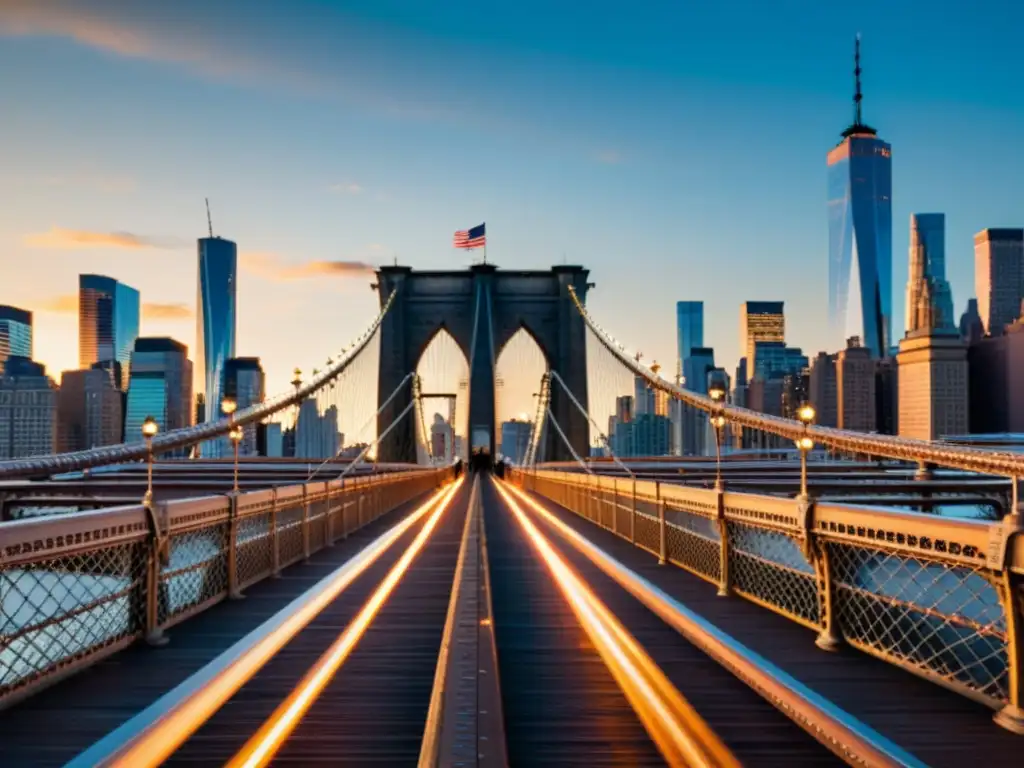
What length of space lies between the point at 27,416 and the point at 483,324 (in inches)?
4752

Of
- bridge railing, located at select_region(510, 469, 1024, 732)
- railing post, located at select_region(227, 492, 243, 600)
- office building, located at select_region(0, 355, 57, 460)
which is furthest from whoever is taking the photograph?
office building, located at select_region(0, 355, 57, 460)

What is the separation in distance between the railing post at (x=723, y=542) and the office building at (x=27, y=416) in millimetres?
158556

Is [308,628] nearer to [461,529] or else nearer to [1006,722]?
[1006,722]

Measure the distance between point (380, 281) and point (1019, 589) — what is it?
68950 mm

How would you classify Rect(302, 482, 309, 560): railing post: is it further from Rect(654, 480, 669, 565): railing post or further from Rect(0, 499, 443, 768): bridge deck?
Rect(654, 480, 669, 565): railing post

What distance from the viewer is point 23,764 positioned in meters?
5.43

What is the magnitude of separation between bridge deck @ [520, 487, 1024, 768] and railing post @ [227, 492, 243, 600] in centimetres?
511

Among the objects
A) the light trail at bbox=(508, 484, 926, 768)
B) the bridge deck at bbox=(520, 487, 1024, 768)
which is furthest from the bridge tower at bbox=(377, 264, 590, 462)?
the bridge deck at bbox=(520, 487, 1024, 768)

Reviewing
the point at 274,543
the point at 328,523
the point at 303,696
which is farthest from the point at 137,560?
→ the point at 328,523

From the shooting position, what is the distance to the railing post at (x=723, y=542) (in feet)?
36.7

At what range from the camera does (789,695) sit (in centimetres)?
629

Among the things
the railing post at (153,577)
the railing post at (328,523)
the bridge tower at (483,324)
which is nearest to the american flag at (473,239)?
the bridge tower at (483,324)

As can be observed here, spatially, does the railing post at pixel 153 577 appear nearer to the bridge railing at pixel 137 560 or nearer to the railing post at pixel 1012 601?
the bridge railing at pixel 137 560

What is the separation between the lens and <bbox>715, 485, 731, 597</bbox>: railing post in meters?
11.2
